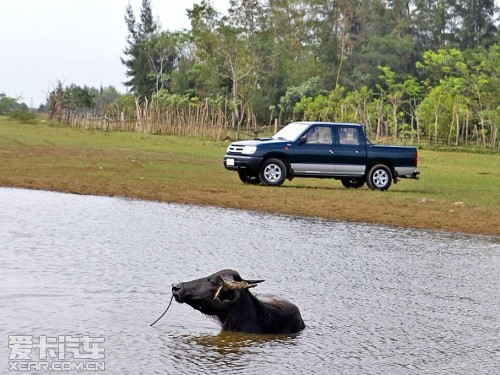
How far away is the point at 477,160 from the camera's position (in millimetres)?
44156

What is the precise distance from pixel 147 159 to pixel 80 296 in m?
22.8

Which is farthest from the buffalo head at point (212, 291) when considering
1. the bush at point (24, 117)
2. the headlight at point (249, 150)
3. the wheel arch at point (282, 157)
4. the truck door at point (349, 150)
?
the bush at point (24, 117)

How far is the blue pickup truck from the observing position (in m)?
23.8

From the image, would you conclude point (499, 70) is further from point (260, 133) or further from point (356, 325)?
point (356, 325)

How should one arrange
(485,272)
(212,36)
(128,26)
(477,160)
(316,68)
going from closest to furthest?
(485,272) → (477,160) → (212,36) → (316,68) → (128,26)

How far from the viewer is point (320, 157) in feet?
78.2

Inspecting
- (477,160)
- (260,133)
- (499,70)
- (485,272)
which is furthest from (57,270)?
(499,70)

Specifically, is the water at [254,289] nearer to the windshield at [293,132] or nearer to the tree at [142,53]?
the windshield at [293,132]

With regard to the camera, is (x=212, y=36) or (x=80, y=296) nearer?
(x=80, y=296)

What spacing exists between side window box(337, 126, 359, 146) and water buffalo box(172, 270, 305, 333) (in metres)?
15.4

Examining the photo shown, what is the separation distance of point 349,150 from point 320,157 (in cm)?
81

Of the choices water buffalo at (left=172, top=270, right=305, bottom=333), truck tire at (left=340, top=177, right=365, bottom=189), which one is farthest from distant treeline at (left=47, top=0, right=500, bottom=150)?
water buffalo at (left=172, top=270, right=305, bottom=333)

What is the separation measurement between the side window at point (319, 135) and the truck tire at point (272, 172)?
92cm

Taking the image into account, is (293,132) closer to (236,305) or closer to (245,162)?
(245,162)
